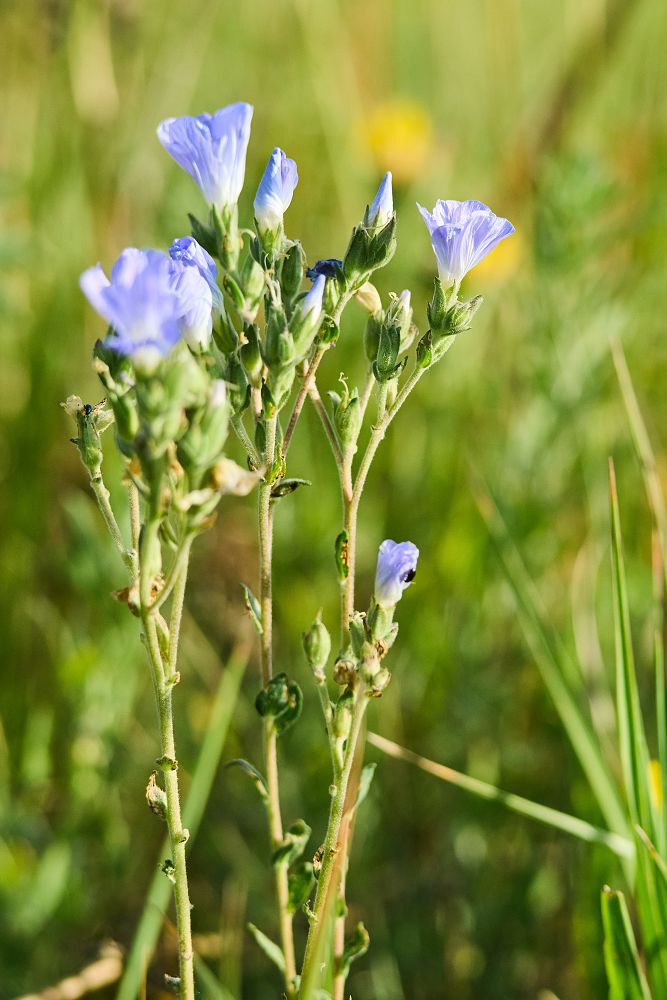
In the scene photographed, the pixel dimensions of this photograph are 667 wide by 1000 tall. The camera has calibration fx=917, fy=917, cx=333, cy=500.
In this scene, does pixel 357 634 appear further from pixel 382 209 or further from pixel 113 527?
pixel 382 209

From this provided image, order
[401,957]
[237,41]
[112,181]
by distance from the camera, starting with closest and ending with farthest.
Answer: [401,957]
[112,181]
[237,41]

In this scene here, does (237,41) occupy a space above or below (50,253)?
above

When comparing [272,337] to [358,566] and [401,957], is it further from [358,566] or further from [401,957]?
[358,566]

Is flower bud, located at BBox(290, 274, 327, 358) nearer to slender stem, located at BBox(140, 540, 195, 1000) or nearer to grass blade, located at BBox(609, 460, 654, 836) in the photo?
slender stem, located at BBox(140, 540, 195, 1000)

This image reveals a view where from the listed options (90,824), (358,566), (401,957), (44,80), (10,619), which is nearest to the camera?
(401,957)

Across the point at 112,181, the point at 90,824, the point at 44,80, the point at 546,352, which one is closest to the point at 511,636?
the point at 546,352

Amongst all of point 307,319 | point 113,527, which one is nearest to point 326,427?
point 307,319

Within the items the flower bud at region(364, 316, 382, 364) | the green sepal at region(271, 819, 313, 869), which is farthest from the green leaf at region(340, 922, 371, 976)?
the flower bud at region(364, 316, 382, 364)
